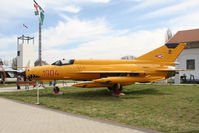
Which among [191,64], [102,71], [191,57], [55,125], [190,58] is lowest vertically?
[55,125]

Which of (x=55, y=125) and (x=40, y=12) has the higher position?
(x=40, y=12)

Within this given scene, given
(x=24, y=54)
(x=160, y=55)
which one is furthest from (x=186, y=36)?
(x=24, y=54)

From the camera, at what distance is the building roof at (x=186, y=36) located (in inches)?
1195

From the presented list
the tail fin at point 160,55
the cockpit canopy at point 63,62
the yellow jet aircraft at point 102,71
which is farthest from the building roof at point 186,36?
the cockpit canopy at point 63,62

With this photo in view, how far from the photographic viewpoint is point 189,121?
23.8 ft

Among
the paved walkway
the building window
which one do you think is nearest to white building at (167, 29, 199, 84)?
the building window

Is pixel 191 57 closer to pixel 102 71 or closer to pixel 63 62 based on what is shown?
pixel 102 71

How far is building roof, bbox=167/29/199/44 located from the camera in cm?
3036

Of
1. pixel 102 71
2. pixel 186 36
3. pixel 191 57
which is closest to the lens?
pixel 102 71

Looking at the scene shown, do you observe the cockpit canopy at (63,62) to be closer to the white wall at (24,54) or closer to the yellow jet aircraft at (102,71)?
the yellow jet aircraft at (102,71)

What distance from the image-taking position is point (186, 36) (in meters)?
31.9

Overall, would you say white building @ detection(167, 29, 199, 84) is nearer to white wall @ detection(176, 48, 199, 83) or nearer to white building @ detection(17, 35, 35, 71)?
white wall @ detection(176, 48, 199, 83)

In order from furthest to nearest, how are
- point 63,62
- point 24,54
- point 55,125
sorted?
point 24,54 < point 63,62 < point 55,125

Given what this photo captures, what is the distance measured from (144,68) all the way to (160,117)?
810 cm
